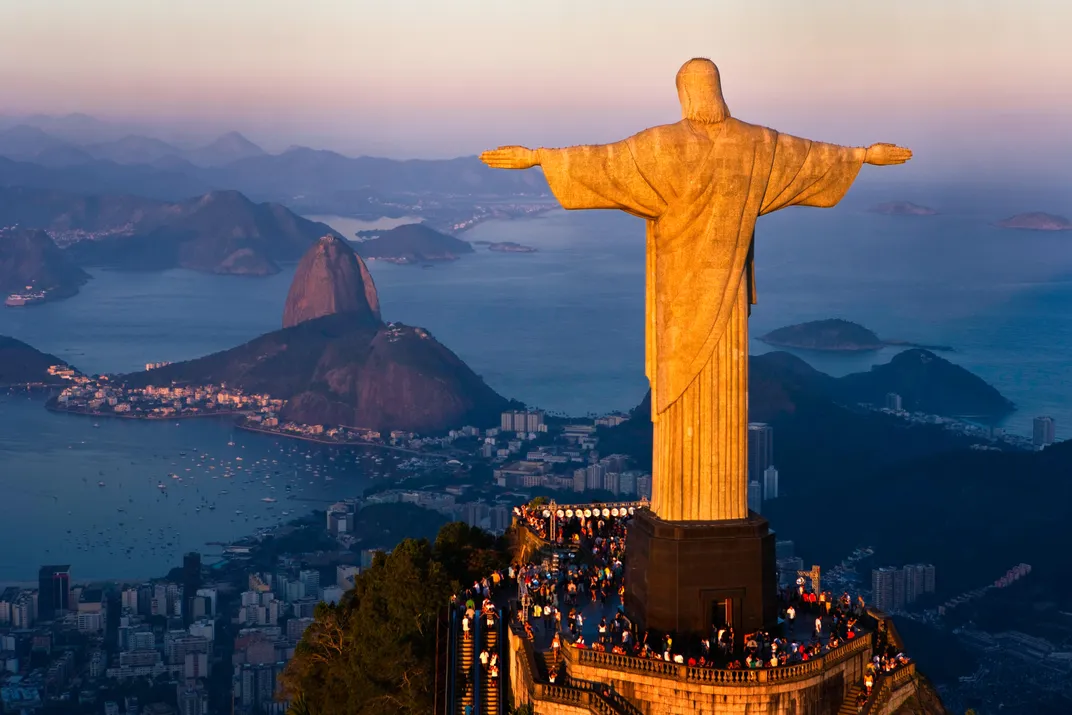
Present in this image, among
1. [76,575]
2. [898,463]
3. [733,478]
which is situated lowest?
[76,575]

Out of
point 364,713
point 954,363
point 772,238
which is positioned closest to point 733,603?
point 364,713

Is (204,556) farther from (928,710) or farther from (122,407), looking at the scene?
(928,710)

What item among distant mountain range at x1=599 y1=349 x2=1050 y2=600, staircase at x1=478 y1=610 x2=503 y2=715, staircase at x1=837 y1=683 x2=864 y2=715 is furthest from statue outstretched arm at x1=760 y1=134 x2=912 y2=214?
distant mountain range at x1=599 y1=349 x2=1050 y2=600

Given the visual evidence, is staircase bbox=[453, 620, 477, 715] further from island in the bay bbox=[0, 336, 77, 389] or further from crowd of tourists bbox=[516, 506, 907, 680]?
island in the bay bbox=[0, 336, 77, 389]

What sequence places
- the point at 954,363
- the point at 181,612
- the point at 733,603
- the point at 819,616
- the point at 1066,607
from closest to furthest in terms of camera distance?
the point at 733,603, the point at 819,616, the point at 1066,607, the point at 181,612, the point at 954,363

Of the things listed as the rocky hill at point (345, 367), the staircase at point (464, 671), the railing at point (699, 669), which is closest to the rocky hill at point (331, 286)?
the rocky hill at point (345, 367)

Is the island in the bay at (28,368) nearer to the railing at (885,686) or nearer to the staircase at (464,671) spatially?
the staircase at (464,671)

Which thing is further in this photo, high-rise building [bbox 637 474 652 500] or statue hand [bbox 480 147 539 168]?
high-rise building [bbox 637 474 652 500]
